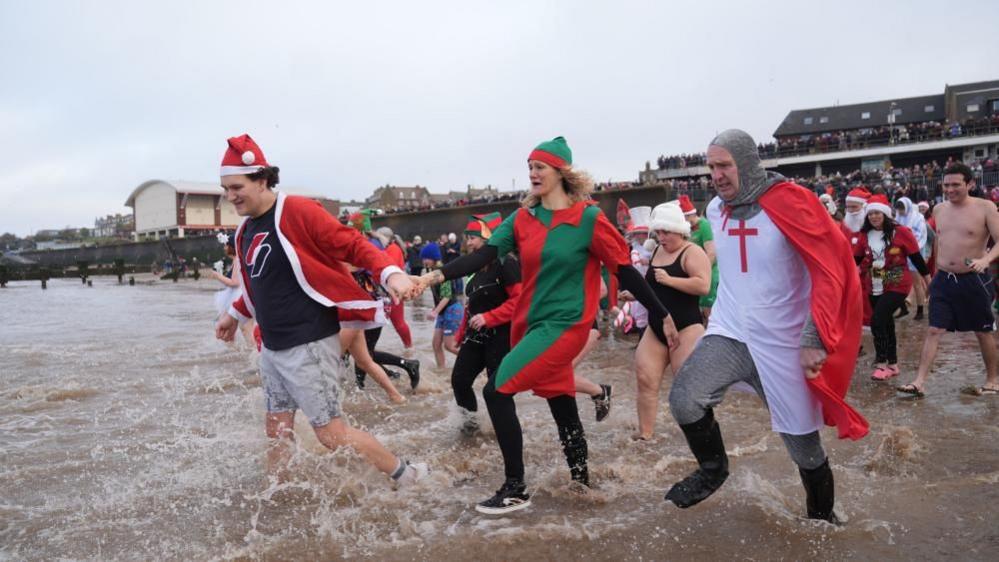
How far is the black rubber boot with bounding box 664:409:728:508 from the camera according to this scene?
12.0ft

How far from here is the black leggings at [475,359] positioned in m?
5.33

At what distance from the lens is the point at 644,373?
5422 mm

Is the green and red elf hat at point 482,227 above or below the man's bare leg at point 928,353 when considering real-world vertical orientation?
above

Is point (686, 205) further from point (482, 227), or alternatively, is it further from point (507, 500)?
point (507, 500)

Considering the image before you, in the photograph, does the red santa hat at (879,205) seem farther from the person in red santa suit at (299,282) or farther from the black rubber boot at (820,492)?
the person in red santa suit at (299,282)

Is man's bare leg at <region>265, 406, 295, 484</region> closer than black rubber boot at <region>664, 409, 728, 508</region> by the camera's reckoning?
No

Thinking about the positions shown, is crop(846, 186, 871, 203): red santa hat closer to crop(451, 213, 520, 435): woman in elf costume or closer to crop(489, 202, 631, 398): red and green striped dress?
crop(451, 213, 520, 435): woman in elf costume

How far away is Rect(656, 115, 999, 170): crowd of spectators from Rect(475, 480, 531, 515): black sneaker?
4196 centimetres

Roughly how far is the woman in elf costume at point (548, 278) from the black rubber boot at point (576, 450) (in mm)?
270

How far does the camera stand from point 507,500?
162 inches

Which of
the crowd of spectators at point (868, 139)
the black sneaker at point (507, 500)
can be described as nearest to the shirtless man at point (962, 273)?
the black sneaker at point (507, 500)

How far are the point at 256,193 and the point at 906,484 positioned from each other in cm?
431

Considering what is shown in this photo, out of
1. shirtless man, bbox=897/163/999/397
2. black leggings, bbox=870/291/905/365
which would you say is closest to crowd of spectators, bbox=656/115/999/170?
black leggings, bbox=870/291/905/365

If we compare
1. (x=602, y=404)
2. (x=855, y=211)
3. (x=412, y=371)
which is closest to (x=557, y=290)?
(x=602, y=404)
